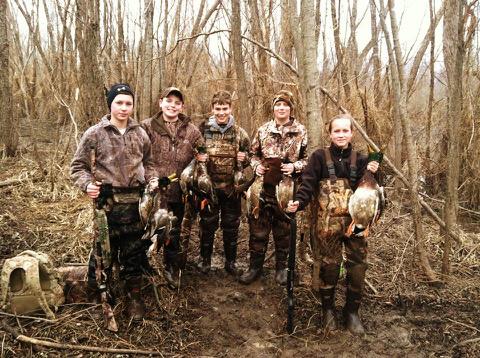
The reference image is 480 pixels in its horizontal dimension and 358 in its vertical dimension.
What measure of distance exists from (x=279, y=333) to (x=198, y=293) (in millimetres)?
858

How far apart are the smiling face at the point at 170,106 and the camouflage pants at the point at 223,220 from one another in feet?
2.70

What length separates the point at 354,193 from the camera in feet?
9.75

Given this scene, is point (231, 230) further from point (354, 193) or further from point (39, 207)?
point (39, 207)

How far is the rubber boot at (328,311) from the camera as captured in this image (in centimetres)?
320

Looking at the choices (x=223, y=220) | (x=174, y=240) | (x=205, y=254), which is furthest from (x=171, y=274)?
(x=223, y=220)

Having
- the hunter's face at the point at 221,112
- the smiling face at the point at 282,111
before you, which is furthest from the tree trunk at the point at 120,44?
the smiling face at the point at 282,111

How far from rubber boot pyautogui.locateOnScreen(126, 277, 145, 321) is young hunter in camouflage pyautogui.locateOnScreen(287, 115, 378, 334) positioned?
1.36 metres

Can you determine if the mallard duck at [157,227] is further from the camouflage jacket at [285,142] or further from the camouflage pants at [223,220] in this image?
the camouflage jacket at [285,142]

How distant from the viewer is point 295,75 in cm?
522

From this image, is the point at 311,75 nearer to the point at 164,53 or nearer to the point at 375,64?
the point at 164,53

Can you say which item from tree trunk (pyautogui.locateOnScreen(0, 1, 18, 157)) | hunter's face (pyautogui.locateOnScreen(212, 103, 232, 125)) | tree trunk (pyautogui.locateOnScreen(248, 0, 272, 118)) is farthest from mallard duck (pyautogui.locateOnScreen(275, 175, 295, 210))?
tree trunk (pyautogui.locateOnScreen(0, 1, 18, 157))

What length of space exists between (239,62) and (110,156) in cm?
233

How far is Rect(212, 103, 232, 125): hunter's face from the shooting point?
3.69 metres

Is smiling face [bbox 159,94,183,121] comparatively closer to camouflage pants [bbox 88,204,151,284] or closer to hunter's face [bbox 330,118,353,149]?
camouflage pants [bbox 88,204,151,284]
